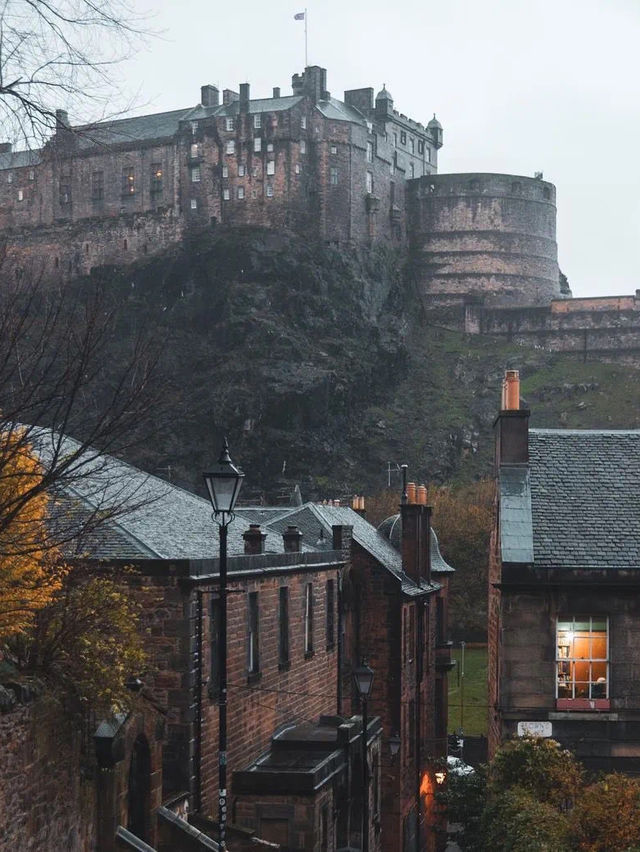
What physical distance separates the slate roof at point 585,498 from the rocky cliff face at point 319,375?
7492 cm

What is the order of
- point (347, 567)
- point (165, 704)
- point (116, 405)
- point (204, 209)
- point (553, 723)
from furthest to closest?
point (204, 209) < point (347, 567) < point (553, 723) < point (165, 704) < point (116, 405)

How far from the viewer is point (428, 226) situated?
131 m

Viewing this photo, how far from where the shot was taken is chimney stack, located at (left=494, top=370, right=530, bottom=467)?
25.2 m

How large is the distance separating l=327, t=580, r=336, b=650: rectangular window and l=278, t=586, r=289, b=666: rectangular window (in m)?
4.69

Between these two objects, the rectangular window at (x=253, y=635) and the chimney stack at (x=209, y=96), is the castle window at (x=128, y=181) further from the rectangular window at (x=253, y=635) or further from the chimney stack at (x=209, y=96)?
the rectangular window at (x=253, y=635)

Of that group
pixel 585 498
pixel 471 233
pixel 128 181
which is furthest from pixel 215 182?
pixel 585 498

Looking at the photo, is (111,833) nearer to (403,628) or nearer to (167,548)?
(167,548)

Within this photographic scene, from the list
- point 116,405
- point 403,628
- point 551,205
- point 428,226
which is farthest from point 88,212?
point 116,405

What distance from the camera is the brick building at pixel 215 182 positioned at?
115m

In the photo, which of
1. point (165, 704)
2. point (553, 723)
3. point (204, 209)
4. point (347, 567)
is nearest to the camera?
point (165, 704)

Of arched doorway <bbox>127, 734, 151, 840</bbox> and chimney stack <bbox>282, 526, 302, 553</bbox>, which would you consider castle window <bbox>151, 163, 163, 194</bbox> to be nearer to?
chimney stack <bbox>282, 526, 302, 553</bbox>

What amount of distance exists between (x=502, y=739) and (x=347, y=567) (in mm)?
12982

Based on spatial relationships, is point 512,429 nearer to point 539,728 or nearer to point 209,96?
point 539,728

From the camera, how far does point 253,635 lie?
2558 centimetres
